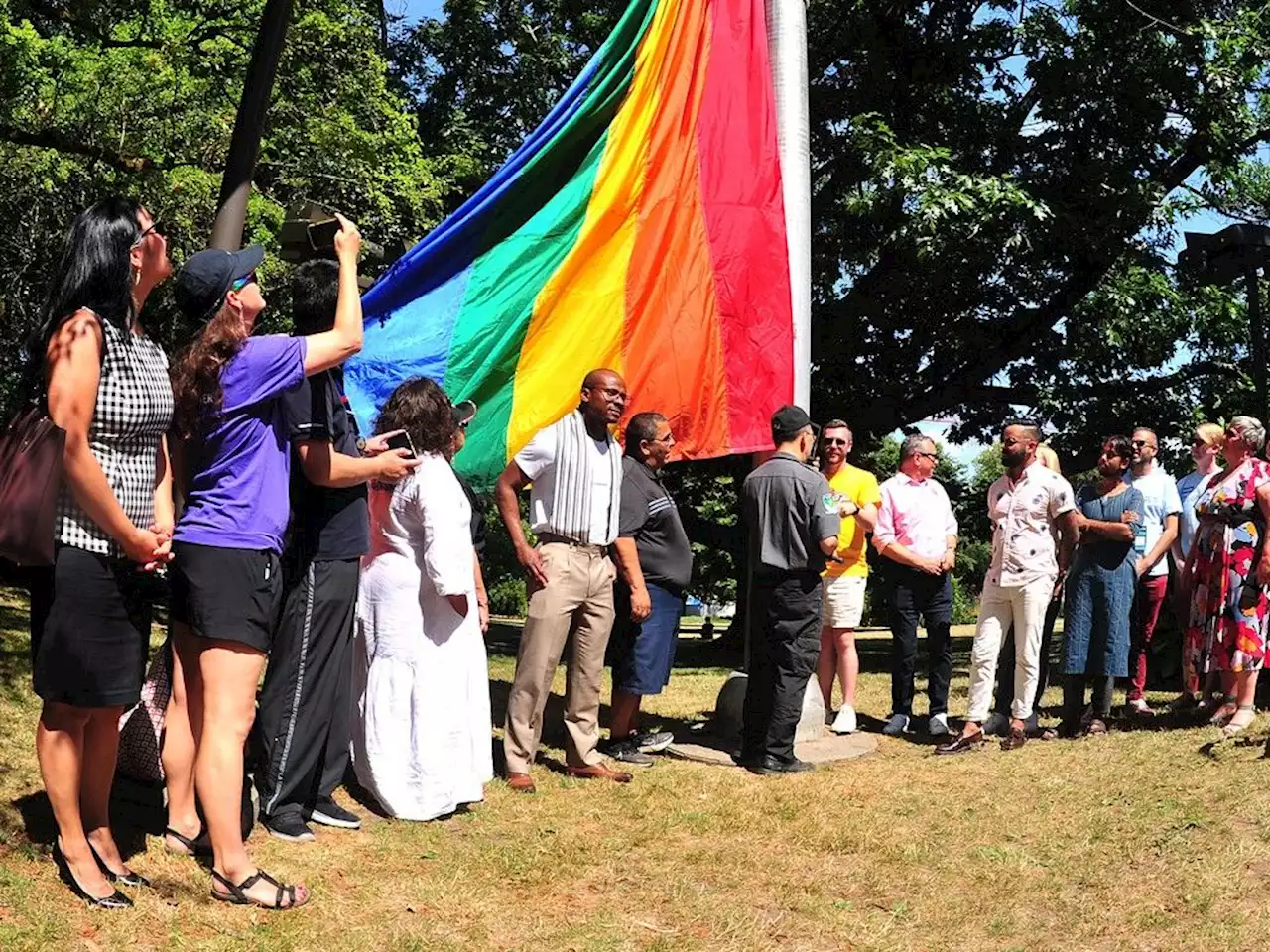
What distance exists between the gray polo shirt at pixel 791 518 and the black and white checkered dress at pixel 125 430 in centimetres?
375

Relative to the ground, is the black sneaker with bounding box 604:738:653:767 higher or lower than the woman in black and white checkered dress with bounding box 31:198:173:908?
lower

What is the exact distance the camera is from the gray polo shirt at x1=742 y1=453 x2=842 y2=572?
24.2ft

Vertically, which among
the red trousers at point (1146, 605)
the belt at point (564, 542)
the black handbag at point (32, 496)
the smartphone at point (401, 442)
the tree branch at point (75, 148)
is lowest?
the red trousers at point (1146, 605)

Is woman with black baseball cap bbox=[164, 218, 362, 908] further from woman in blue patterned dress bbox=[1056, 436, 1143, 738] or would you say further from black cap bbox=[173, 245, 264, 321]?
woman in blue patterned dress bbox=[1056, 436, 1143, 738]

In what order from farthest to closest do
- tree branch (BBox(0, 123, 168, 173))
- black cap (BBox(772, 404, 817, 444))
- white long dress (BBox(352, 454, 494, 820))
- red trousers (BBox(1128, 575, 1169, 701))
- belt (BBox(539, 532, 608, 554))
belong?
tree branch (BBox(0, 123, 168, 173))
red trousers (BBox(1128, 575, 1169, 701))
black cap (BBox(772, 404, 817, 444))
belt (BBox(539, 532, 608, 554))
white long dress (BBox(352, 454, 494, 820))

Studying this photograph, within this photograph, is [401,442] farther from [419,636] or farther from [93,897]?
[93,897]

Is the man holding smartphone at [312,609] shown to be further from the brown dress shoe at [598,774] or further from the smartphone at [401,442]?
the brown dress shoe at [598,774]

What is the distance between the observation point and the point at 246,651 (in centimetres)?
462

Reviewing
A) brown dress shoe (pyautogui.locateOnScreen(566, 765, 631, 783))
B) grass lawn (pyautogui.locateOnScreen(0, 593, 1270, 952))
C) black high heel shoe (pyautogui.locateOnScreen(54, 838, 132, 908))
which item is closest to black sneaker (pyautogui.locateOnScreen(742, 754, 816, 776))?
grass lawn (pyautogui.locateOnScreen(0, 593, 1270, 952))

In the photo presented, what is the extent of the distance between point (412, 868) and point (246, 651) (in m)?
1.24

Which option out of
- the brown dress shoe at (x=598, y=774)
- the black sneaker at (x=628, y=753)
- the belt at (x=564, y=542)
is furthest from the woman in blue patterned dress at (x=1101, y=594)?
the belt at (x=564, y=542)

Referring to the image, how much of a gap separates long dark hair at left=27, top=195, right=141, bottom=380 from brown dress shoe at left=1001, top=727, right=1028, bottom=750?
5847 mm

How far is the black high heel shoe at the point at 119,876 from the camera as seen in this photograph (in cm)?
464

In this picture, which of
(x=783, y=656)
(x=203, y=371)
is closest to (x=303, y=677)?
(x=203, y=371)
